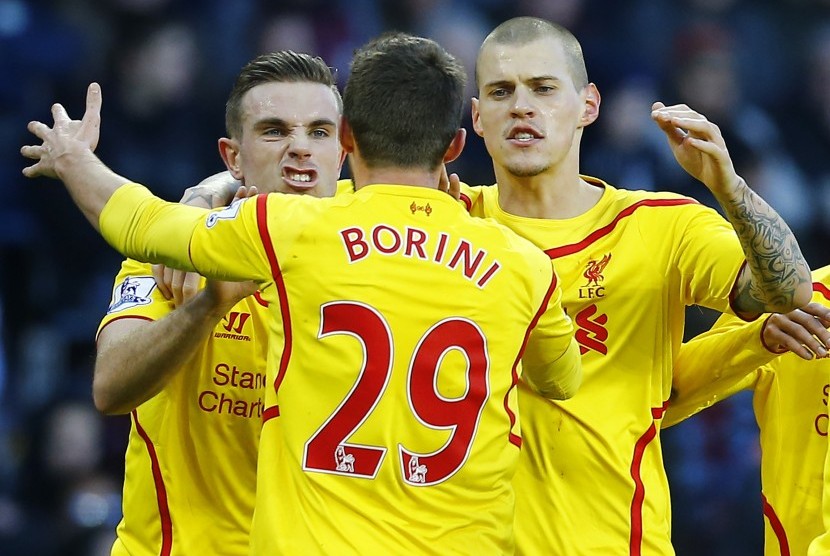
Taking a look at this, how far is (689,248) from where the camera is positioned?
4828 mm

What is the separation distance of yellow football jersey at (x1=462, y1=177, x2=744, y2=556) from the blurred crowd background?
162 inches

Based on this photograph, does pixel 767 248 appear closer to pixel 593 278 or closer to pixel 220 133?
Result: pixel 593 278

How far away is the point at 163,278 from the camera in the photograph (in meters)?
4.55

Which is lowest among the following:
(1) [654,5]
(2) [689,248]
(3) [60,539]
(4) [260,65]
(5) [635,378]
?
(3) [60,539]

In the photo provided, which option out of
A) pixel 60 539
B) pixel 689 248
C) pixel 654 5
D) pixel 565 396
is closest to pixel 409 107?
pixel 565 396

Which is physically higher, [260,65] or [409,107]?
[260,65]

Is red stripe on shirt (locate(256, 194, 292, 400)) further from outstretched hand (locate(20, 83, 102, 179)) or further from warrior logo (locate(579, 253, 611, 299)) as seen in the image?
warrior logo (locate(579, 253, 611, 299))

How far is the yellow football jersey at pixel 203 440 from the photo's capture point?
4621mm

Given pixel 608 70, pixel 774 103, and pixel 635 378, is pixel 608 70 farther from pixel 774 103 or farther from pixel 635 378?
pixel 635 378

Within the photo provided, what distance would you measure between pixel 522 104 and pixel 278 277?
1.58 metres

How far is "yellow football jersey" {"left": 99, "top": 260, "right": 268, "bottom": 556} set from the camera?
4621 mm

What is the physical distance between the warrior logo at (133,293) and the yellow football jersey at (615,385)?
1.33 m

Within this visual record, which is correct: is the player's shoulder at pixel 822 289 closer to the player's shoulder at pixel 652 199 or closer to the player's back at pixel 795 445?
the player's back at pixel 795 445

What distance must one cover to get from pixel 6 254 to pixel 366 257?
6204mm
